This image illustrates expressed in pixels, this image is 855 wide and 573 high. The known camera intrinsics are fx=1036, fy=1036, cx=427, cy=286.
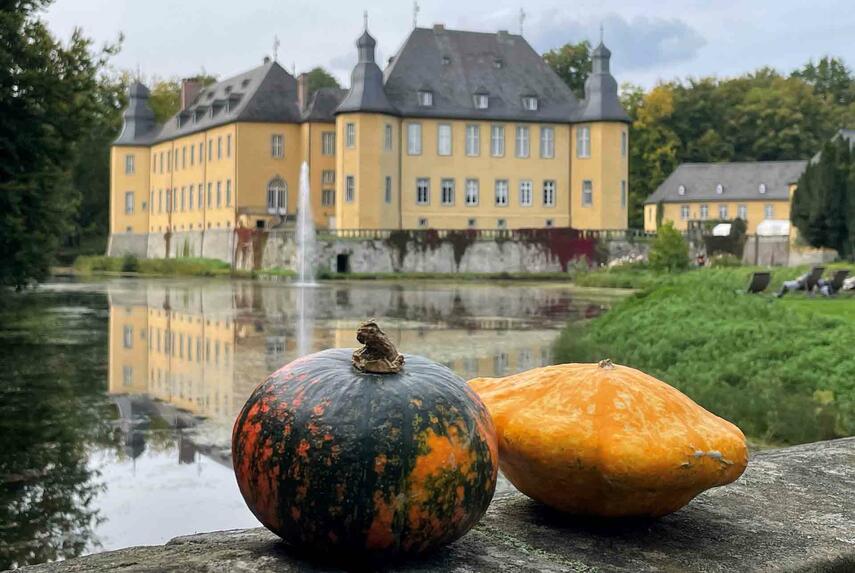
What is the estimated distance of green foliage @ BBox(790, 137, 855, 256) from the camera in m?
44.8

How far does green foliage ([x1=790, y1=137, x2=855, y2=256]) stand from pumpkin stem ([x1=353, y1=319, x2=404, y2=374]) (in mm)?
44178

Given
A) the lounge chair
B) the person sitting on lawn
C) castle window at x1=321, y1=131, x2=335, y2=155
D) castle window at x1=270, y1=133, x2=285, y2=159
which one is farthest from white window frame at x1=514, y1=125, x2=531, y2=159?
the lounge chair

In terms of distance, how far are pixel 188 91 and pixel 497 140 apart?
92.8 feet

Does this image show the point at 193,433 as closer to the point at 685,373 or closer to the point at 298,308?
the point at 685,373

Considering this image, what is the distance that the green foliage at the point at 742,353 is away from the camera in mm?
9406

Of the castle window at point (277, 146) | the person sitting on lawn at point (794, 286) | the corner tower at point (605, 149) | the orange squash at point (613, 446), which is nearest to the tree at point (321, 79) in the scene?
the castle window at point (277, 146)

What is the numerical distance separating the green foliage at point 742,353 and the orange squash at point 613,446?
6.00 m

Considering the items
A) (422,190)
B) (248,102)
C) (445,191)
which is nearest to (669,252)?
(445,191)

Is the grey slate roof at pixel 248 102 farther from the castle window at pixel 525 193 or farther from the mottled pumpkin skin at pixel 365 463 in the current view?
the mottled pumpkin skin at pixel 365 463

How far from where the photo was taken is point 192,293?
127 ft

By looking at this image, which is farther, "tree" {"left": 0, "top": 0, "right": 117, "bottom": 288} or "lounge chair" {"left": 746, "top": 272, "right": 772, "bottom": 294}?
"lounge chair" {"left": 746, "top": 272, "right": 772, "bottom": 294}

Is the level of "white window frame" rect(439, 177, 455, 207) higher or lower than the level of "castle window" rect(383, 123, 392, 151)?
lower

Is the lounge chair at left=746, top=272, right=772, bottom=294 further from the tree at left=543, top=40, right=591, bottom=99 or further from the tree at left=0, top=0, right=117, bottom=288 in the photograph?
the tree at left=543, top=40, right=591, bottom=99

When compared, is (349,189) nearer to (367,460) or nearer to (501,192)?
(501,192)
